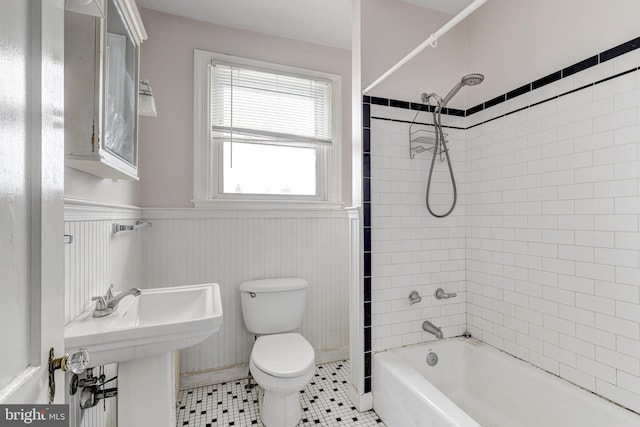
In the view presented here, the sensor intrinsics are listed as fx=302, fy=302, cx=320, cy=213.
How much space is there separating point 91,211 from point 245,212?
1.07 metres

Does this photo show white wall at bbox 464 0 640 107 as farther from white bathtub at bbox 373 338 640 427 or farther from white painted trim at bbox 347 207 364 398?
white bathtub at bbox 373 338 640 427

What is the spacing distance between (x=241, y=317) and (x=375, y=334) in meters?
0.97

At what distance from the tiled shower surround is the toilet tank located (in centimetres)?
57

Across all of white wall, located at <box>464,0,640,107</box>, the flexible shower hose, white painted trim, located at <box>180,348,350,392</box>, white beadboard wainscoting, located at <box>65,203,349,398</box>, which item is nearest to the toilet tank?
white beadboard wainscoting, located at <box>65,203,349,398</box>

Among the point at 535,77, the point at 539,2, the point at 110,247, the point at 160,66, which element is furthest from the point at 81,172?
the point at 539,2

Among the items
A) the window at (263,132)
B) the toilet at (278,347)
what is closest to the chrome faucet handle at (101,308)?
the toilet at (278,347)

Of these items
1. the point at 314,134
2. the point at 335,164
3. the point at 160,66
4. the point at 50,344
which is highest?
the point at 160,66

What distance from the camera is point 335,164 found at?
246cm

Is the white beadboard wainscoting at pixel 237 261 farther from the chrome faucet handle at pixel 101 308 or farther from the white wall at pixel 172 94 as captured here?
the chrome faucet handle at pixel 101 308

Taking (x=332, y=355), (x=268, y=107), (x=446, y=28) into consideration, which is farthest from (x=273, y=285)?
(x=446, y=28)

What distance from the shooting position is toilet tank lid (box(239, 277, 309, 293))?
6.73 ft

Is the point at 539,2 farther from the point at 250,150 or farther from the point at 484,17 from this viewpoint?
the point at 250,150

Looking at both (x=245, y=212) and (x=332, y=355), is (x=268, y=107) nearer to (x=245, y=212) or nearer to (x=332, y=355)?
(x=245, y=212)

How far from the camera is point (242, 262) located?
86.8 inches
